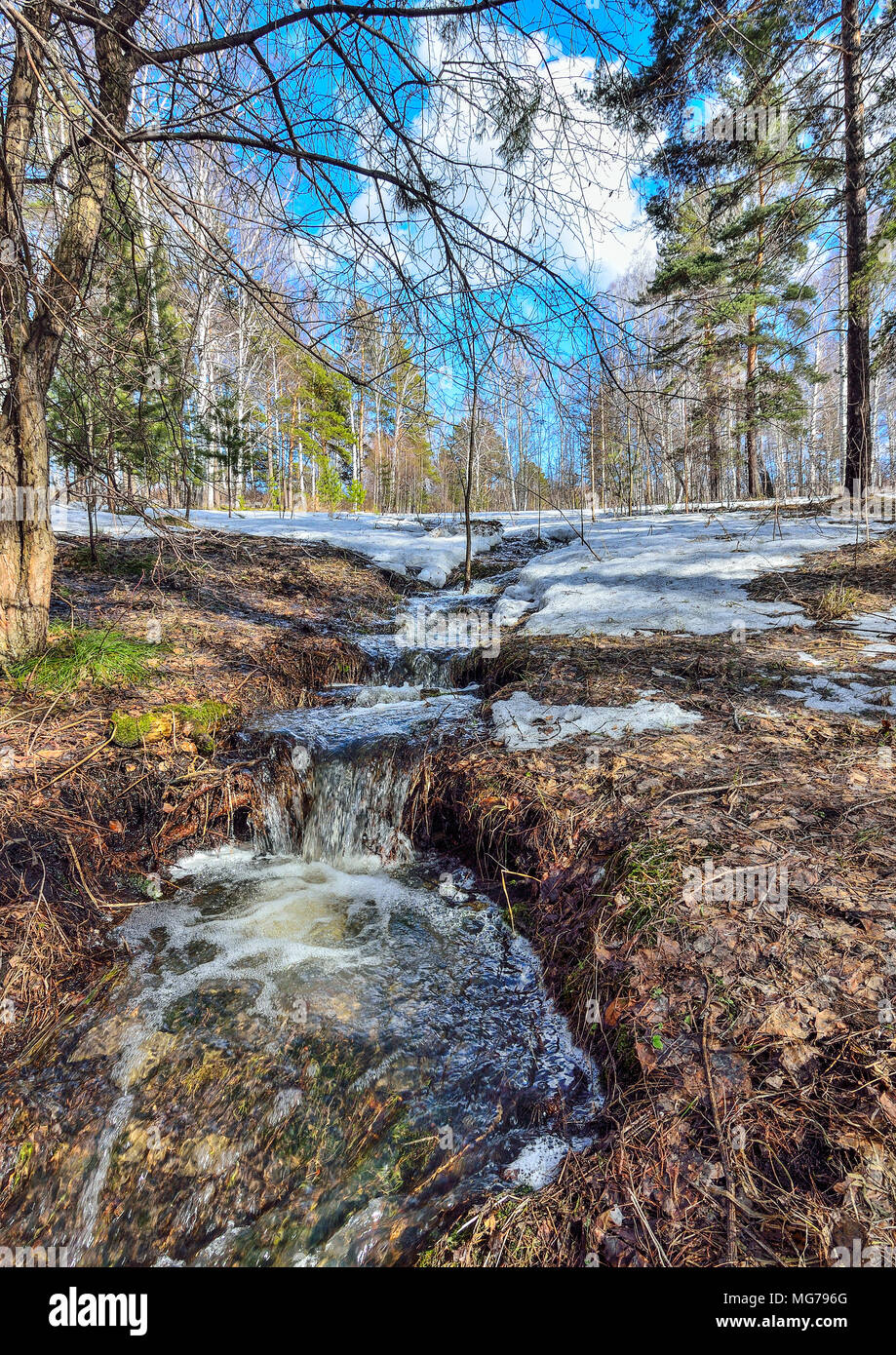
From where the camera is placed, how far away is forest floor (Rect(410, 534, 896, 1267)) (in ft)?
4.53

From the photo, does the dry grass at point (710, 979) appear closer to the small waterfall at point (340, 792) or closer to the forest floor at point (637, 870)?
the forest floor at point (637, 870)

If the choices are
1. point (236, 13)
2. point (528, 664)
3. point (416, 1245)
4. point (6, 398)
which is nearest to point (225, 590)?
point (6, 398)

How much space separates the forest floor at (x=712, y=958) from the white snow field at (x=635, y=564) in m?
1.98

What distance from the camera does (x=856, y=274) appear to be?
698 centimetres

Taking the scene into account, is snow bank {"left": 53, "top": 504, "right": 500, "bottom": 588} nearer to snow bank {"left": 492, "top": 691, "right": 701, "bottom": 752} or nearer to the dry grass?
snow bank {"left": 492, "top": 691, "right": 701, "bottom": 752}

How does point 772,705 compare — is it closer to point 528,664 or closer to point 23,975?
point 528,664

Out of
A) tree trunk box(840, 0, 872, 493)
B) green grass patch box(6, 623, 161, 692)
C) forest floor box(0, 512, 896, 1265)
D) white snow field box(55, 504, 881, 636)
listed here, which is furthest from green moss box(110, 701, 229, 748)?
tree trunk box(840, 0, 872, 493)

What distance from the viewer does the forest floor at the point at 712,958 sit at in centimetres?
138

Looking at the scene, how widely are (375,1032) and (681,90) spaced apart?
15.1 feet

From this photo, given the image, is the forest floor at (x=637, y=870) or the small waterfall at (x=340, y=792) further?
the small waterfall at (x=340, y=792)

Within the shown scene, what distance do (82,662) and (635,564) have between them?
7.09 metres

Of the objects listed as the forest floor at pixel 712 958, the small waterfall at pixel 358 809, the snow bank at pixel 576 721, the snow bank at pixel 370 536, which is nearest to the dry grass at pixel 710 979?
the forest floor at pixel 712 958

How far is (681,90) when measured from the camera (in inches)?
101

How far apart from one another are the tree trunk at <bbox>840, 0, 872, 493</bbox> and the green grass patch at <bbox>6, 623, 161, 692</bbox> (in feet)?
19.8
